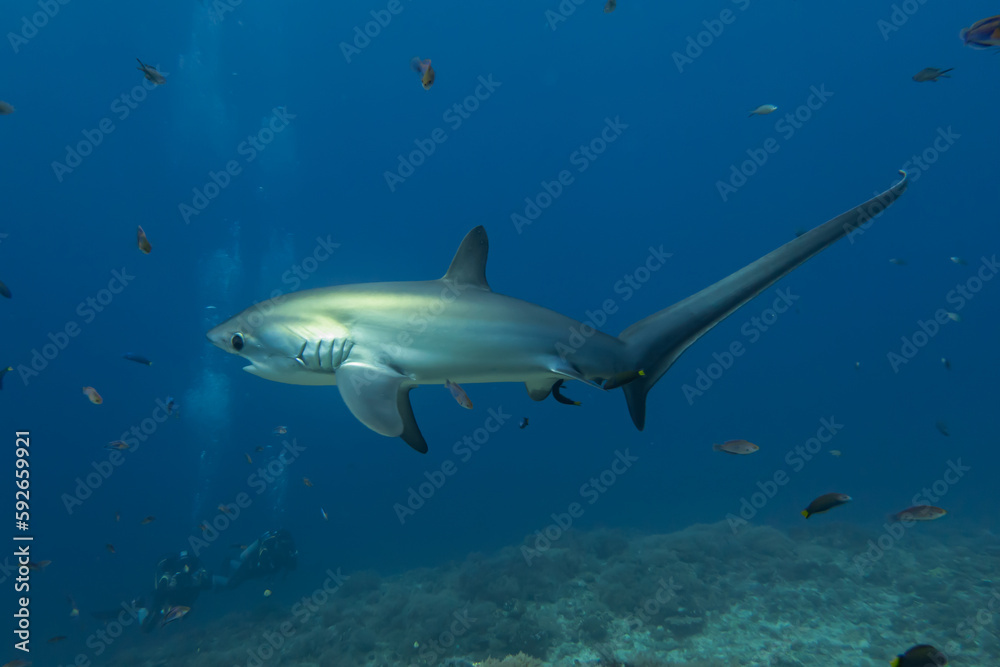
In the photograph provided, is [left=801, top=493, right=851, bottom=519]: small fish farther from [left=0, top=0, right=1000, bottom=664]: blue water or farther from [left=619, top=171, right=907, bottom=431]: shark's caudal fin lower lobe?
[left=0, top=0, right=1000, bottom=664]: blue water

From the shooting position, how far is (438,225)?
209 feet

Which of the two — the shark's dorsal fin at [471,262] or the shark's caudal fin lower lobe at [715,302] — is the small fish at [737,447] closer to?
the shark's caudal fin lower lobe at [715,302]

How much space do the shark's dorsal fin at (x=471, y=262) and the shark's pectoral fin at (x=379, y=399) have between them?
916 millimetres

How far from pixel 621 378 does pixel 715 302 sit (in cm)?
77

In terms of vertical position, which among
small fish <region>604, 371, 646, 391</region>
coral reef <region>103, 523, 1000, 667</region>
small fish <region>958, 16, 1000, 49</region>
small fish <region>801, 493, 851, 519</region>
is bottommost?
coral reef <region>103, 523, 1000, 667</region>

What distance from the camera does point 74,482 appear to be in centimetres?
5753

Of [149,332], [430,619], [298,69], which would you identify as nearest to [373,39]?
[298,69]

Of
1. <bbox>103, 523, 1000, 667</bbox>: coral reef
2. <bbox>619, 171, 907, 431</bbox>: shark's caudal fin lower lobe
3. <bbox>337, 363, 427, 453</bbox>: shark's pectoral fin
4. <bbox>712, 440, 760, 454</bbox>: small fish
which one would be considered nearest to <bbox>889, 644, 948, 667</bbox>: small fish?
<bbox>619, 171, 907, 431</bbox>: shark's caudal fin lower lobe

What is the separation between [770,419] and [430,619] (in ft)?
326

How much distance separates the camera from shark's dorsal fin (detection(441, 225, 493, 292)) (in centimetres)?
363

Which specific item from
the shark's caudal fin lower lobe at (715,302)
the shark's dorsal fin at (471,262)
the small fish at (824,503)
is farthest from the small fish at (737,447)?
the shark's dorsal fin at (471,262)

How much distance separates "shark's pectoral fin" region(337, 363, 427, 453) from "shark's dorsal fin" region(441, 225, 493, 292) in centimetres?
92

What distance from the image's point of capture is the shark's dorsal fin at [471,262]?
363cm

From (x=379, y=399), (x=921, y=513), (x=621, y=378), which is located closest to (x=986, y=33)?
(x=621, y=378)
